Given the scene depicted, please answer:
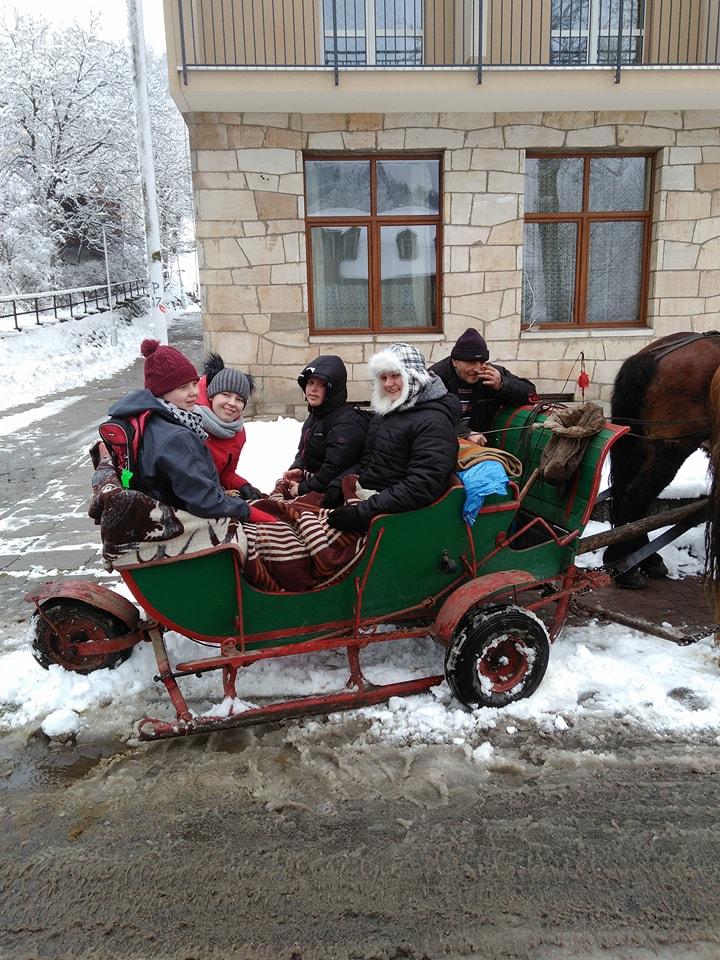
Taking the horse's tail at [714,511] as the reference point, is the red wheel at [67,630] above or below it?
below

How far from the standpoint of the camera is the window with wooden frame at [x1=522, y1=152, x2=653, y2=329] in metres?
8.79

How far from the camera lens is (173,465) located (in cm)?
304

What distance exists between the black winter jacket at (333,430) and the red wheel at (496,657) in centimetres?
110

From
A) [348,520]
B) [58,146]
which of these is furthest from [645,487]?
[58,146]

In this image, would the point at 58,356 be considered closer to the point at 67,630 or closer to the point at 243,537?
the point at 67,630

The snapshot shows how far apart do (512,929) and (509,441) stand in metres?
2.67

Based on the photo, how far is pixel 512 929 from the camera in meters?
2.27

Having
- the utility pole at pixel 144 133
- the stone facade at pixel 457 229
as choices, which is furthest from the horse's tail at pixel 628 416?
the utility pole at pixel 144 133

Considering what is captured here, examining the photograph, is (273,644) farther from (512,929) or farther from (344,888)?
(512,929)

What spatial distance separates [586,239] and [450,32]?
3.04 m

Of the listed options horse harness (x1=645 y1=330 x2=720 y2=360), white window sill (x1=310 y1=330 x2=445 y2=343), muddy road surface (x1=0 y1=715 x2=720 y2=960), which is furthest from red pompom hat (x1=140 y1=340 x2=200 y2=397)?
white window sill (x1=310 y1=330 x2=445 y2=343)

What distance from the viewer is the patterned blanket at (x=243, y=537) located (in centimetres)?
293

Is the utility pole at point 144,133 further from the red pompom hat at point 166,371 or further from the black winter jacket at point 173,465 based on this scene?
the black winter jacket at point 173,465

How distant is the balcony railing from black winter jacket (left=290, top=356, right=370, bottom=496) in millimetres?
5983
